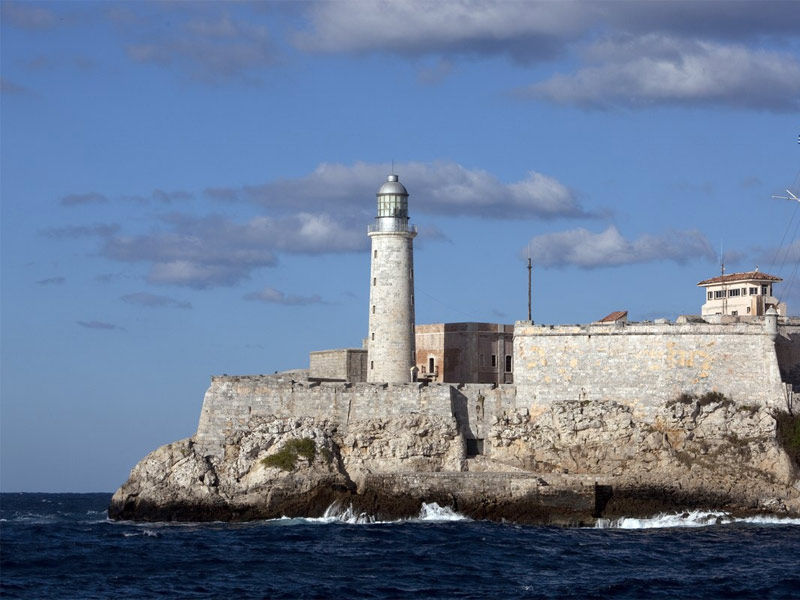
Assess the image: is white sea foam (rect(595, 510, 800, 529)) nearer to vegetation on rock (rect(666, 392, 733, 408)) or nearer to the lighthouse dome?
vegetation on rock (rect(666, 392, 733, 408))

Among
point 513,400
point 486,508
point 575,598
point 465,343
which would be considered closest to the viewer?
point 575,598

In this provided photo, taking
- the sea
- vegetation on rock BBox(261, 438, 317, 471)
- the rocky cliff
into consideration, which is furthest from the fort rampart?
the sea

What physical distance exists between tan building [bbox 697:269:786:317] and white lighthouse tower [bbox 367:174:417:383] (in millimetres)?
12466

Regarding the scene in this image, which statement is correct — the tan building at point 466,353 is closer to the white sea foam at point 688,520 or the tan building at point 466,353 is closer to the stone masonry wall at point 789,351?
the stone masonry wall at point 789,351

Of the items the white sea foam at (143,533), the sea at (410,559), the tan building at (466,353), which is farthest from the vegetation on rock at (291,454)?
the tan building at (466,353)

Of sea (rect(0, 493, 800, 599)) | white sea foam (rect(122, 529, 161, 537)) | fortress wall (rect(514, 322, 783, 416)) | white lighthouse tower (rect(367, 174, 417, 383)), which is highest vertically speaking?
white lighthouse tower (rect(367, 174, 417, 383))

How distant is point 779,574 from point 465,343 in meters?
21.0

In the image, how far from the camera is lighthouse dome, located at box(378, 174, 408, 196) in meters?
50.5

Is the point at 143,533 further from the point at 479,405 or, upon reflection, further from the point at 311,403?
the point at 479,405

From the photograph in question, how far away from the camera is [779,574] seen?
33.5 m

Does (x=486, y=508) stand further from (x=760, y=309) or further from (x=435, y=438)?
(x=760, y=309)

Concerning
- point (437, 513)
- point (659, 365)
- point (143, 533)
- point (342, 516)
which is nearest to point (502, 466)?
point (437, 513)

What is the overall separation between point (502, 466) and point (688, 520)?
19.3ft

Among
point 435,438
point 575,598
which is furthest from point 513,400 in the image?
point 575,598
